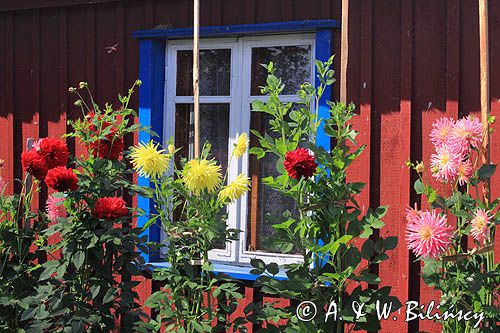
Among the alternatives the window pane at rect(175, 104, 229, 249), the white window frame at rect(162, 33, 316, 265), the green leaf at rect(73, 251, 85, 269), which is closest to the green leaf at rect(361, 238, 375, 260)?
the green leaf at rect(73, 251, 85, 269)

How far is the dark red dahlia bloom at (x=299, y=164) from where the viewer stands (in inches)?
126

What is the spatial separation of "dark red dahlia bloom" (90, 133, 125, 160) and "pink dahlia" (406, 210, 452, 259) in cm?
145

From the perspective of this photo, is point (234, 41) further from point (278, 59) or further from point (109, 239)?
point (109, 239)

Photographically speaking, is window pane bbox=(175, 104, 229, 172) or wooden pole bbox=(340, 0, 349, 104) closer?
wooden pole bbox=(340, 0, 349, 104)

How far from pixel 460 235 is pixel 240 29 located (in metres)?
2.00

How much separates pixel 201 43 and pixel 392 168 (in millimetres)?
1470

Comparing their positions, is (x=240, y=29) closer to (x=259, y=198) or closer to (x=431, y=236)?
(x=259, y=198)

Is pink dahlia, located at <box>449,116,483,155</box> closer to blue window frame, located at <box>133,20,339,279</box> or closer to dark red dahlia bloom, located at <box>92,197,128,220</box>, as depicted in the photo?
dark red dahlia bloom, located at <box>92,197,128,220</box>

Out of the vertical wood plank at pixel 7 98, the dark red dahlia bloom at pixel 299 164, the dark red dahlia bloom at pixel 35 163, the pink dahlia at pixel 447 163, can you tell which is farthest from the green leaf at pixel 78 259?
the vertical wood plank at pixel 7 98

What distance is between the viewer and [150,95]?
4.96m

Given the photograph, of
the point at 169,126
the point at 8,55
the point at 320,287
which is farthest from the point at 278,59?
the point at 8,55

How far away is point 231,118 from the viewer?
481cm

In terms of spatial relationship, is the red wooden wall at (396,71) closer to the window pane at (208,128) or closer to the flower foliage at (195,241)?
the window pane at (208,128)

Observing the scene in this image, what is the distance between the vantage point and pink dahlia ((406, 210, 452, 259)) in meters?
3.11
